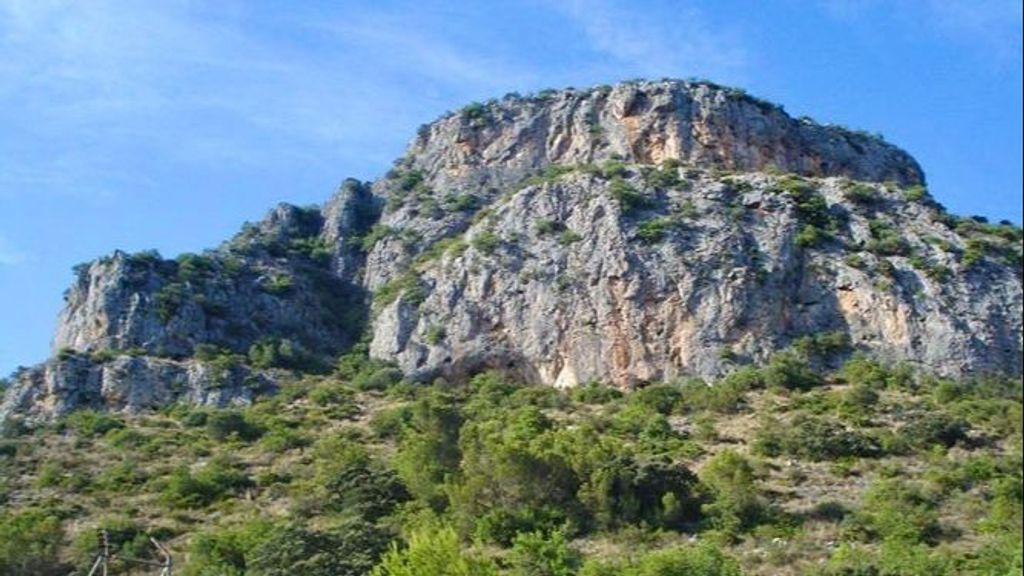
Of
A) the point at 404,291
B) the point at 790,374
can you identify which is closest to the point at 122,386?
the point at 404,291

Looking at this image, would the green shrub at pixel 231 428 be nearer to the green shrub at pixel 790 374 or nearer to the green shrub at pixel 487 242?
the green shrub at pixel 487 242

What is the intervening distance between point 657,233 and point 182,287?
28.3 metres

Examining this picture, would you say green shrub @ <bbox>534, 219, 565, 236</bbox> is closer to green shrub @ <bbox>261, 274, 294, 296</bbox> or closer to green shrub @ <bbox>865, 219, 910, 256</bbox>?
green shrub @ <bbox>261, 274, 294, 296</bbox>

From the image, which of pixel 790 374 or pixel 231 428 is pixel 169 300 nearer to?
pixel 231 428

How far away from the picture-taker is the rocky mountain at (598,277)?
65.3m

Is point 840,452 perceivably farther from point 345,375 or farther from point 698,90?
point 698,90

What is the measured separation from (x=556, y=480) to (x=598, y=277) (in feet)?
91.0

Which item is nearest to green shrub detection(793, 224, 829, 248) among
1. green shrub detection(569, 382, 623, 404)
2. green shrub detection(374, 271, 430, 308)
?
green shrub detection(569, 382, 623, 404)

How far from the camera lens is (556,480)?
42656mm

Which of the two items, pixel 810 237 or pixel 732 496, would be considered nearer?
pixel 732 496

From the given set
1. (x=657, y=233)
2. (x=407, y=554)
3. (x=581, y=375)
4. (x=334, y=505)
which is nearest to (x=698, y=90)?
(x=657, y=233)

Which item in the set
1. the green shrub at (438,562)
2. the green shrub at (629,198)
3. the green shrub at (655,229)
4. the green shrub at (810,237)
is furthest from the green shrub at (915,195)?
the green shrub at (438,562)

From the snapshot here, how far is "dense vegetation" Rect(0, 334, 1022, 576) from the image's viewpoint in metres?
36.0

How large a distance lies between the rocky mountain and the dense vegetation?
122 inches
